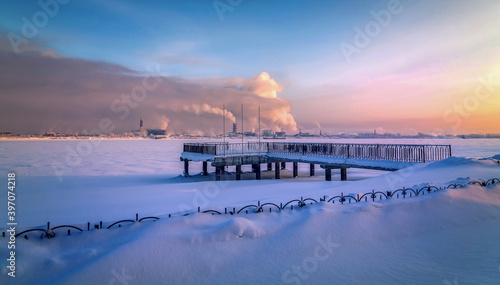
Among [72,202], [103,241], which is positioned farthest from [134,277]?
[72,202]

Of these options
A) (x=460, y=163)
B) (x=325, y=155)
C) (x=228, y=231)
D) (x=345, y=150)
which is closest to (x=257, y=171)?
(x=325, y=155)

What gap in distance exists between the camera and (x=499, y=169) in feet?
43.1

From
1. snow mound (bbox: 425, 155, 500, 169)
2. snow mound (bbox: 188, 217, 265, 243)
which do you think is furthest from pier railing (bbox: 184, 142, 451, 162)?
snow mound (bbox: 188, 217, 265, 243)

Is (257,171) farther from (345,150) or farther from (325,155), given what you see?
(345,150)

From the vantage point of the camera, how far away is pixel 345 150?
22.3 metres

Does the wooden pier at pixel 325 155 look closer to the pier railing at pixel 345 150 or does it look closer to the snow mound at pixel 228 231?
the pier railing at pixel 345 150

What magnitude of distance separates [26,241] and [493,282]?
824 centimetres

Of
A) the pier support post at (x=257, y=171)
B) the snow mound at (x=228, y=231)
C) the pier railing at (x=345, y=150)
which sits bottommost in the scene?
the pier support post at (x=257, y=171)

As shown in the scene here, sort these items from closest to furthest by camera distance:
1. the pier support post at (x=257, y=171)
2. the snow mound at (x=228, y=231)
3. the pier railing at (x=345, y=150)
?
the snow mound at (x=228, y=231)
the pier railing at (x=345, y=150)
the pier support post at (x=257, y=171)

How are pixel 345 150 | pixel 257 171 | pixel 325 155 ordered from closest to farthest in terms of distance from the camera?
pixel 345 150
pixel 325 155
pixel 257 171

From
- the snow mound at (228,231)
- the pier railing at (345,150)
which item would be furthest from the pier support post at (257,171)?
the snow mound at (228,231)

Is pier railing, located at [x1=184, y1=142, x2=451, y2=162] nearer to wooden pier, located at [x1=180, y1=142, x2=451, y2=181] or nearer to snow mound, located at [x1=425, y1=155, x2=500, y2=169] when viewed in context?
wooden pier, located at [x1=180, y1=142, x2=451, y2=181]

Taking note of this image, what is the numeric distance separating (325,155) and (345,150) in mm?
1869

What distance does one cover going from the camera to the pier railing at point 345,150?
60.2 feet
